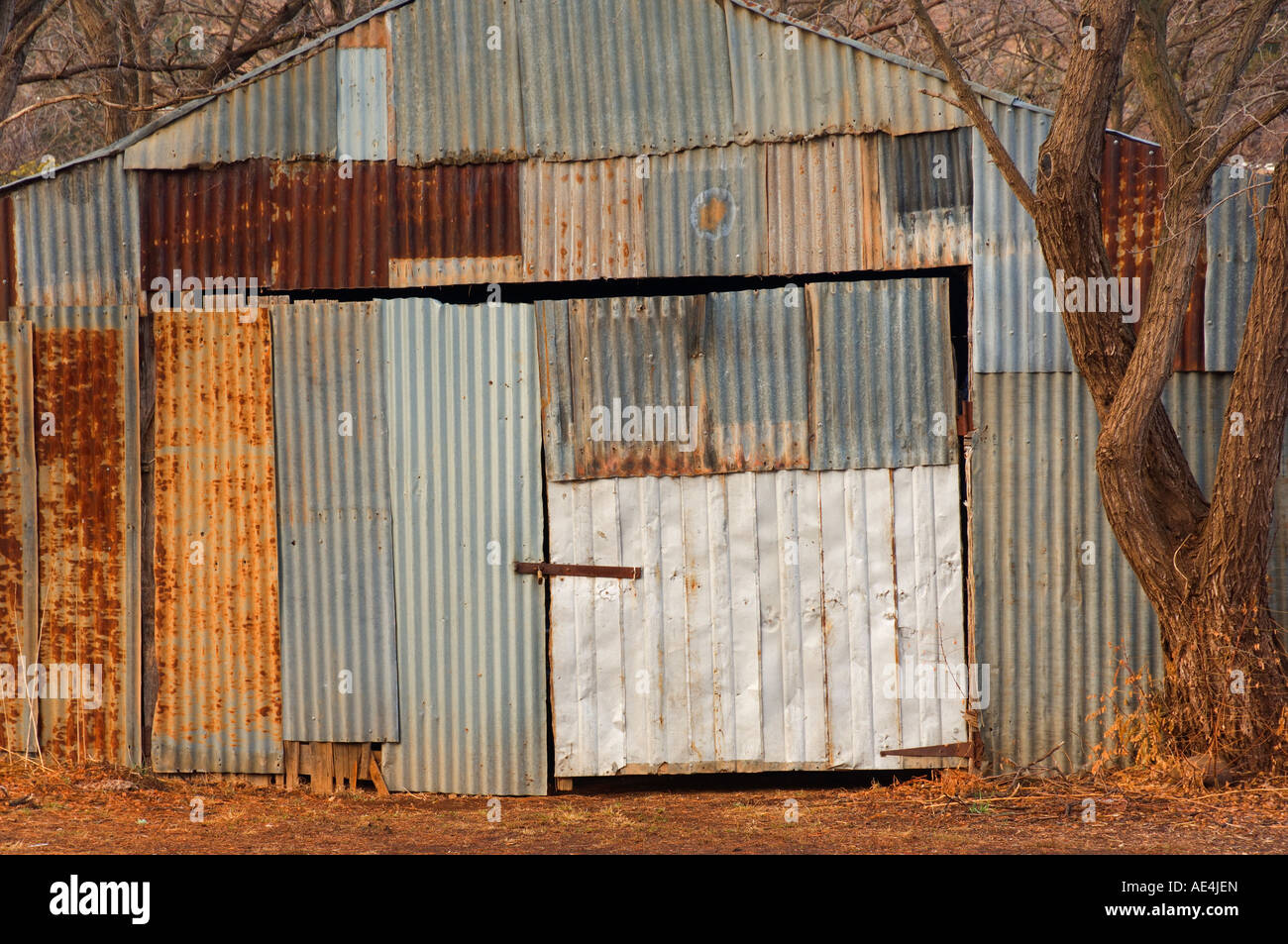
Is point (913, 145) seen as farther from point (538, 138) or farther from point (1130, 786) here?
point (1130, 786)

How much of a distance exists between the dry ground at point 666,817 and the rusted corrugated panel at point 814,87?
172 inches

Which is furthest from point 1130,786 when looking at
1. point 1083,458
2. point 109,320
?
point 109,320

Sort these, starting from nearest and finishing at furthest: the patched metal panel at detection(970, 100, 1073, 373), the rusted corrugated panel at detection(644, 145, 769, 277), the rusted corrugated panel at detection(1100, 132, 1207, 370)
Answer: the rusted corrugated panel at detection(1100, 132, 1207, 370) → the patched metal panel at detection(970, 100, 1073, 373) → the rusted corrugated panel at detection(644, 145, 769, 277)

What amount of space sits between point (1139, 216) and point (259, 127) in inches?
234

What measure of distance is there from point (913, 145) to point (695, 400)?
2.23 meters

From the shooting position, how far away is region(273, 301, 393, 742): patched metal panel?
772 centimetres

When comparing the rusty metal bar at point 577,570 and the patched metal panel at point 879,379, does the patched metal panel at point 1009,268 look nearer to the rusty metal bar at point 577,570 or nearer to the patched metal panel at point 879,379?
the patched metal panel at point 879,379

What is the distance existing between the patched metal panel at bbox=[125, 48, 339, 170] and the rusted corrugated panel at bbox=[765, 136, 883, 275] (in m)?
3.09

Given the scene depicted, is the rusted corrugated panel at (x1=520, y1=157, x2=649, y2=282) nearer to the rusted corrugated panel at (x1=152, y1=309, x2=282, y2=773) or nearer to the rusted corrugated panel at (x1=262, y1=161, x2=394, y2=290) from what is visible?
the rusted corrugated panel at (x1=262, y1=161, x2=394, y2=290)

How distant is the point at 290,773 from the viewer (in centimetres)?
777

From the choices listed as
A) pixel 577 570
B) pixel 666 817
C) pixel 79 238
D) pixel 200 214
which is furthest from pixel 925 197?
pixel 79 238

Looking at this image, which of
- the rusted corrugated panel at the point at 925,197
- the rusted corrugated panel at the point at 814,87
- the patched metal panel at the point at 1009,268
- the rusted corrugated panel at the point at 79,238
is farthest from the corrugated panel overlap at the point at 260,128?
the patched metal panel at the point at 1009,268

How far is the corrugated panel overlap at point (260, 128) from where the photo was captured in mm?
7727

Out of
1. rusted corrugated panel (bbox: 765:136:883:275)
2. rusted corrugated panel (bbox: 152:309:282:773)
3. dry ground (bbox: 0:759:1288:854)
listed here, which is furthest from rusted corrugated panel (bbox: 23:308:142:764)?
rusted corrugated panel (bbox: 765:136:883:275)
